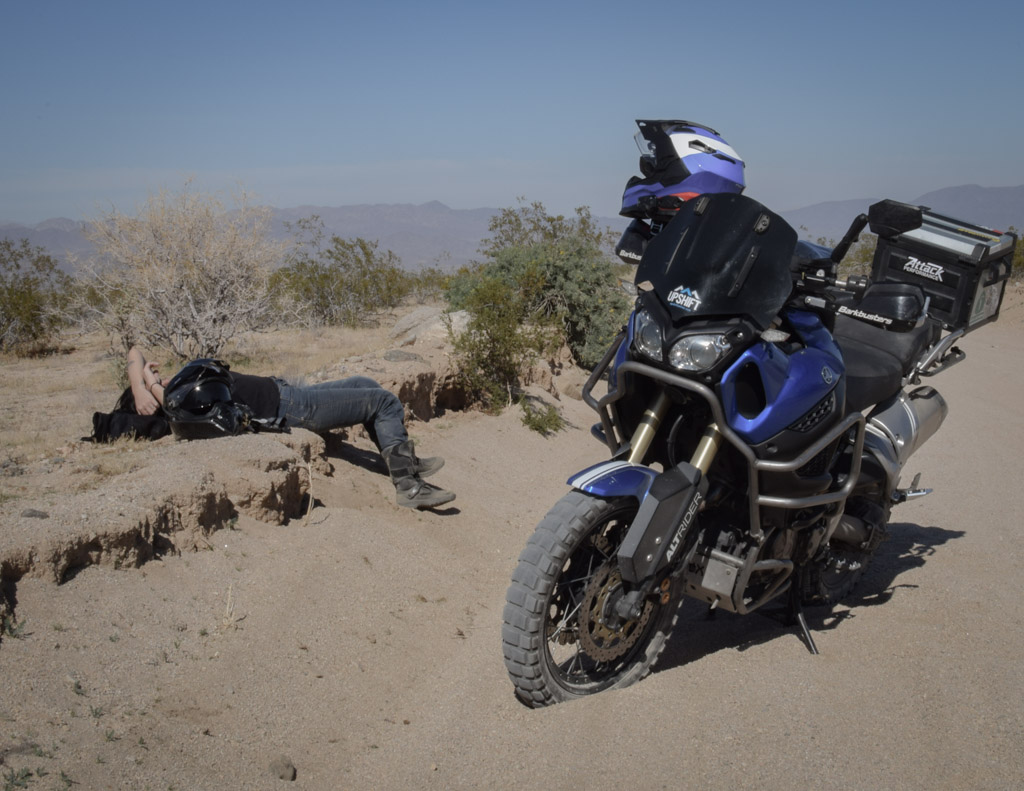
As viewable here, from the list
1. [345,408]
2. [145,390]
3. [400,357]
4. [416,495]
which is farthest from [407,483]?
[400,357]

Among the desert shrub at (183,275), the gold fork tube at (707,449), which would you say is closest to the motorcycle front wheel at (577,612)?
the gold fork tube at (707,449)

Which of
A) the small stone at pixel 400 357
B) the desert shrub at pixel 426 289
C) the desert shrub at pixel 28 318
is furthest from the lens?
the desert shrub at pixel 426 289

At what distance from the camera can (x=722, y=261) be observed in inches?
118

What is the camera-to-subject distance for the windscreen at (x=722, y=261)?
9.69ft

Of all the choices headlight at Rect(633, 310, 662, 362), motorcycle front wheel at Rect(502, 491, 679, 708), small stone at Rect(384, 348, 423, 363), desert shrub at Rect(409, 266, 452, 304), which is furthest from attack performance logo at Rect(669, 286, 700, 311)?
desert shrub at Rect(409, 266, 452, 304)

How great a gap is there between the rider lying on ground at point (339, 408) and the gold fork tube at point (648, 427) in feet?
8.93

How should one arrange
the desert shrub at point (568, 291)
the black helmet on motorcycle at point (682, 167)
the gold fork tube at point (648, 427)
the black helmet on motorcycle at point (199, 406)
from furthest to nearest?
the desert shrub at point (568, 291) < the black helmet on motorcycle at point (199, 406) < the black helmet on motorcycle at point (682, 167) < the gold fork tube at point (648, 427)

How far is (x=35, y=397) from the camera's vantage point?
9.23 metres

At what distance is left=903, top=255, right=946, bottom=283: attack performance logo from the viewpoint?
471 cm

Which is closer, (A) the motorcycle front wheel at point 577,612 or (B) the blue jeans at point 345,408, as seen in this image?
(A) the motorcycle front wheel at point 577,612

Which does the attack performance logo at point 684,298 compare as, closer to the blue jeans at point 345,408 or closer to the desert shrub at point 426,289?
the blue jeans at point 345,408

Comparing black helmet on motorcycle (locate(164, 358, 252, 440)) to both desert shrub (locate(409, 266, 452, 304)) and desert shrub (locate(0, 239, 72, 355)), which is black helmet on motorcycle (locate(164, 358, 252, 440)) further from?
desert shrub (locate(409, 266, 452, 304))

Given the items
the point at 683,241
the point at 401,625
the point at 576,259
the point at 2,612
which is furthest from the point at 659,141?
the point at 576,259

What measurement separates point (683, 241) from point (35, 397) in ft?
28.5
